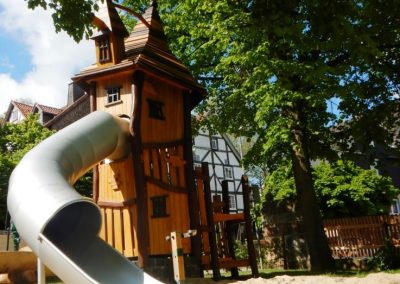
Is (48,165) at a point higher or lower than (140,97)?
lower

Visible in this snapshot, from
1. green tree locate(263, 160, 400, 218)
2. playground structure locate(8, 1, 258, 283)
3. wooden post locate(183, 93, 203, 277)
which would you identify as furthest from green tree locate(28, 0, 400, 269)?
Answer: wooden post locate(183, 93, 203, 277)

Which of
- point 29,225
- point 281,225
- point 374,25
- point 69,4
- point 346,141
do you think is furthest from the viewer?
point 281,225

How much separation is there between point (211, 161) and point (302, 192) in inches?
899

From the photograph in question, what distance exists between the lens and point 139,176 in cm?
1084

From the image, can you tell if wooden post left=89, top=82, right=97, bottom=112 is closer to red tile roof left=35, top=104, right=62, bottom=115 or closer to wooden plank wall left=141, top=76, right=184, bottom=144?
wooden plank wall left=141, top=76, right=184, bottom=144

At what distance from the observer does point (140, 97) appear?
37.7ft

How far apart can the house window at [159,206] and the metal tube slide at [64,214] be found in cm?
236

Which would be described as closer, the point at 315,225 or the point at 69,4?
the point at 69,4

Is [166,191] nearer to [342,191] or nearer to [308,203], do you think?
[308,203]

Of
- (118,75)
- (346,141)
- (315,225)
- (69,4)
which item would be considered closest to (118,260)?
(69,4)

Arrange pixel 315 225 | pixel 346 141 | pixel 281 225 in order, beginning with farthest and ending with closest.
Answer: pixel 281 225
pixel 346 141
pixel 315 225

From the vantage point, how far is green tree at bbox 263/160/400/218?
20.1 metres

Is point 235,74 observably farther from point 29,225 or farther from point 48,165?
point 29,225

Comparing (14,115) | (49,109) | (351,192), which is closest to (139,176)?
(351,192)
